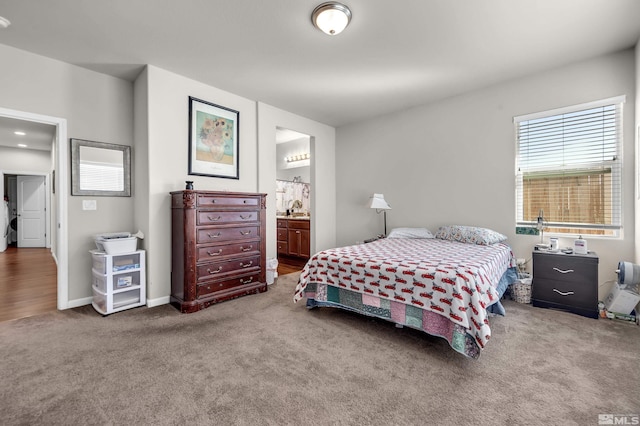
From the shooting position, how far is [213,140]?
12.0 feet

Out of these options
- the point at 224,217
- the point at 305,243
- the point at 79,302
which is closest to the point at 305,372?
the point at 224,217

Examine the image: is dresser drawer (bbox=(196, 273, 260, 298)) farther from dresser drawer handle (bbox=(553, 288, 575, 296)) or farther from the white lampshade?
dresser drawer handle (bbox=(553, 288, 575, 296))

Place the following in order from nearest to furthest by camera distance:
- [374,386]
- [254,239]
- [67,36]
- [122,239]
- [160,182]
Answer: [374,386] → [67,36] → [122,239] → [160,182] → [254,239]

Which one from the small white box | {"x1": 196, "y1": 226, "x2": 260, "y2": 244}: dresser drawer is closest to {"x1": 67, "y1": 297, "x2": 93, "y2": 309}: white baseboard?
{"x1": 196, "y1": 226, "x2": 260, "y2": 244}: dresser drawer

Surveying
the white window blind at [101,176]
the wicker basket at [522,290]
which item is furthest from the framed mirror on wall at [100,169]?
the wicker basket at [522,290]

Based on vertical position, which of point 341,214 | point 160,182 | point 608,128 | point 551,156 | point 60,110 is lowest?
point 341,214

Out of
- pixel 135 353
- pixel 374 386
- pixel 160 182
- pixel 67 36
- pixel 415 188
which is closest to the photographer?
pixel 374 386

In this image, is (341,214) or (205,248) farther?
(341,214)

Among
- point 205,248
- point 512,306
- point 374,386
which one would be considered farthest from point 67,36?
point 512,306

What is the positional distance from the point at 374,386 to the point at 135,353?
5.66ft

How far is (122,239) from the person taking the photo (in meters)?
2.96

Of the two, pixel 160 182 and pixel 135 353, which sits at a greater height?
pixel 160 182

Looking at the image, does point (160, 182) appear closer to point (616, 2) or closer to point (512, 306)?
point (512, 306)

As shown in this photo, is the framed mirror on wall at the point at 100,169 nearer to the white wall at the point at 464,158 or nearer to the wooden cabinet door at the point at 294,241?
the wooden cabinet door at the point at 294,241
